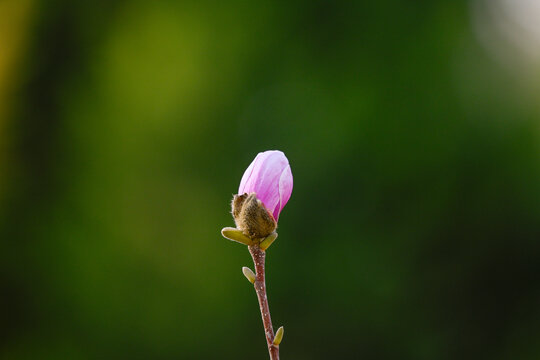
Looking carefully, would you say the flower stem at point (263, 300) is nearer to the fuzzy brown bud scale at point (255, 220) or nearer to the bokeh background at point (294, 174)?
the fuzzy brown bud scale at point (255, 220)

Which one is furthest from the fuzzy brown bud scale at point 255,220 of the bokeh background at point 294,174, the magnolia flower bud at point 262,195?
the bokeh background at point 294,174

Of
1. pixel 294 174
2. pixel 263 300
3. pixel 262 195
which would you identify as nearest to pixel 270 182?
pixel 262 195

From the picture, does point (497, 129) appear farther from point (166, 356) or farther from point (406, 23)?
point (166, 356)

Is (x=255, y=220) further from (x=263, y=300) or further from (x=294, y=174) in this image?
(x=294, y=174)

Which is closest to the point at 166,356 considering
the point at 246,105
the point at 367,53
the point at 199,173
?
the point at 199,173

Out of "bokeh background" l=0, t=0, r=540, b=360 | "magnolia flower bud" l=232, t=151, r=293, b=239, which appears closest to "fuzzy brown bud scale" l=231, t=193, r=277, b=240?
"magnolia flower bud" l=232, t=151, r=293, b=239

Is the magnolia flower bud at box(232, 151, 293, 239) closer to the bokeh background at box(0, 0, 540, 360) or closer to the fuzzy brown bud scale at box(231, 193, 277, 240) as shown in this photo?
the fuzzy brown bud scale at box(231, 193, 277, 240)

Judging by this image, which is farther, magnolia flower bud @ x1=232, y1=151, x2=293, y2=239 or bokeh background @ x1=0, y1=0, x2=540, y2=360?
bokeh background @ x1=0, y1=0, x2=540, y2=360
